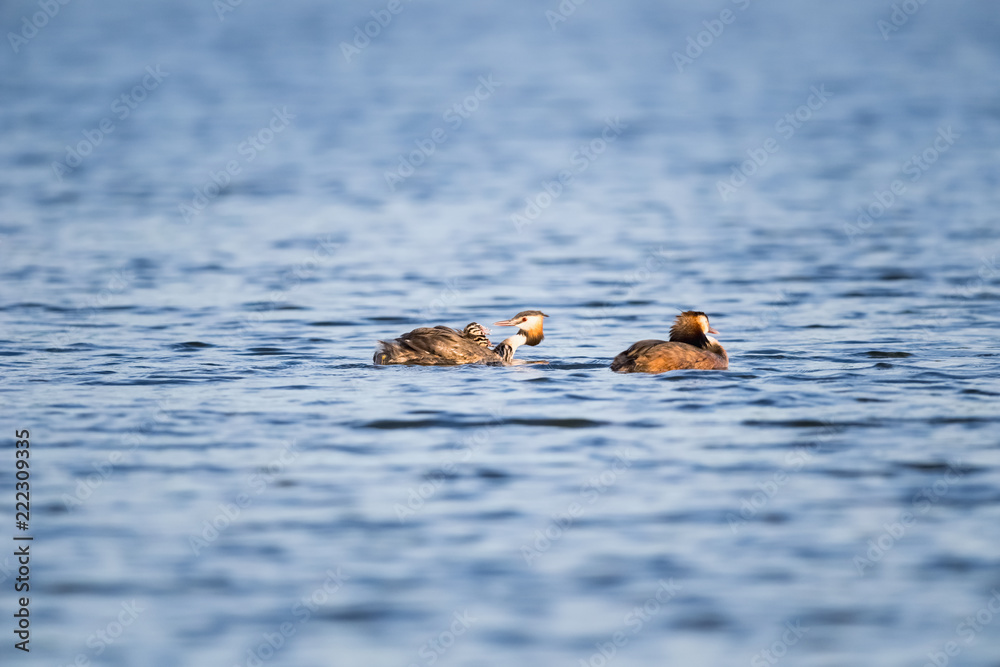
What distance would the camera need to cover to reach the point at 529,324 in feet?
54.0

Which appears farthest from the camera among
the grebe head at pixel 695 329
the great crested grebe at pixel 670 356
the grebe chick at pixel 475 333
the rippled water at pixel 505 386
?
the grebe chick at pixel 475 333

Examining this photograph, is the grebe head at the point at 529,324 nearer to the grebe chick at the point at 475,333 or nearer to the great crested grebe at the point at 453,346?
the great crested grebe at the point at 453,346

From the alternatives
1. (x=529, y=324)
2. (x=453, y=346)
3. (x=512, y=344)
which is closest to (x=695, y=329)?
(x=529, y=324)

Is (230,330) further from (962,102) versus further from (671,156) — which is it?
(962,102)

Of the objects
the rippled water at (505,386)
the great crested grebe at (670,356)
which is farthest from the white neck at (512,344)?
Answer: the great crested grebe at (670,356)

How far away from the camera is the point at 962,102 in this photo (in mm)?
41438

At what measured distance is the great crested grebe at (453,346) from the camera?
1565 centimetres

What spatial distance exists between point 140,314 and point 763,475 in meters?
10.6

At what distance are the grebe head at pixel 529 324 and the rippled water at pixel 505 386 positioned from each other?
1.89 ft

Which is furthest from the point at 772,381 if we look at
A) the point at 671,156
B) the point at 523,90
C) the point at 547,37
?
the point at 547,37

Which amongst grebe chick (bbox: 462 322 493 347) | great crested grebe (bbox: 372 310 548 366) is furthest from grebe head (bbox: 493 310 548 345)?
grebe chick (bbox: 462 322 493 347)

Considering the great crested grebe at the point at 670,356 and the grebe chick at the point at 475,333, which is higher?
the grebe chick at the point at 475,333

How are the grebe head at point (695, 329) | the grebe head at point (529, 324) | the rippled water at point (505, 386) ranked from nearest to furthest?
the rippled water at point (505, 386) → the grebe head at point (695, 329) → the grebe head at point (529, 324)

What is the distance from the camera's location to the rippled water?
27.9 feet
